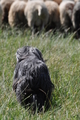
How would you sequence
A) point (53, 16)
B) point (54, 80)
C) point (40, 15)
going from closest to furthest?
1. point (54, 80)
2. point (40, 15)
3. point (53, 16)

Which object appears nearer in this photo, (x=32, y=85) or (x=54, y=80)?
(x=32, y=85)

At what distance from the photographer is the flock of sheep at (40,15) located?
9945 millimetres

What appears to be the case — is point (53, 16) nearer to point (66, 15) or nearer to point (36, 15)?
point (66, 15)

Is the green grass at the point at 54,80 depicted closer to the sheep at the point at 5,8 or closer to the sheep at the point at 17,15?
the sheep at the point at 17,15

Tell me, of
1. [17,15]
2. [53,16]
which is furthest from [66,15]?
[17,15]

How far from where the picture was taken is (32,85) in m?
3.93

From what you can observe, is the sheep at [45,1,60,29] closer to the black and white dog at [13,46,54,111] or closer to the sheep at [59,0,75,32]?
the sheep at [59,0,75,32]

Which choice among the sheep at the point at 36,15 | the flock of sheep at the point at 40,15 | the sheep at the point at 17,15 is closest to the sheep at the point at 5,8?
the flock of sheep at the point at 40,15

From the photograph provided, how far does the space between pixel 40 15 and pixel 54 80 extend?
214 inches

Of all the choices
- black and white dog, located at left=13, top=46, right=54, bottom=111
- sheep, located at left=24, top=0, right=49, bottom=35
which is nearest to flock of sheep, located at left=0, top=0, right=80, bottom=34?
sheep, located at left=24, top=0, right=49, bottom=35

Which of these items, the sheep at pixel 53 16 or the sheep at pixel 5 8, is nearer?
the sheep at pixel 53 16

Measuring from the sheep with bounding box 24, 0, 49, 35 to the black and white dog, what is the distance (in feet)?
18.9

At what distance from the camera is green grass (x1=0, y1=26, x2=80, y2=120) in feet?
11.9

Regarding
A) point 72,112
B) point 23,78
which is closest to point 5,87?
point 23,78
